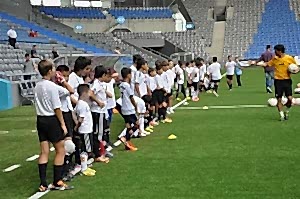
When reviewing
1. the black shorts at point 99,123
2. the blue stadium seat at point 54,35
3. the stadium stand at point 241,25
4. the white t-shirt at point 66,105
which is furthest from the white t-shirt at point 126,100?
the stadium stand at point 241,25

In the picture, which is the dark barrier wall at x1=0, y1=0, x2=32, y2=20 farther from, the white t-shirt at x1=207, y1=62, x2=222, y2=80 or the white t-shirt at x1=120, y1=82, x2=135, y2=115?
the white t-shirt at x1=120, y1=82, x2=135, y2=115

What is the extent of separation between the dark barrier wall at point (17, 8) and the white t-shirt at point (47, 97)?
36874 millimetres

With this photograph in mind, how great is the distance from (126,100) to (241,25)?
50.4 metres

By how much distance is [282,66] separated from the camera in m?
16.5

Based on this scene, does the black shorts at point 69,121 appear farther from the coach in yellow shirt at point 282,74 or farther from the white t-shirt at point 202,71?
the white t-shirt at point 202,71

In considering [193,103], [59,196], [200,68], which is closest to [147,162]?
[59,196]

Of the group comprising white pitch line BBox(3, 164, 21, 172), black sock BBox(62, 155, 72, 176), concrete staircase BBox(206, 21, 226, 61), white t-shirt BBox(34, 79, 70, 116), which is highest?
concrete staircase BBox(206, 21, 226, 61)

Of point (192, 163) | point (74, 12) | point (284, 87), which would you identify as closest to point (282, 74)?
point (284, 87)

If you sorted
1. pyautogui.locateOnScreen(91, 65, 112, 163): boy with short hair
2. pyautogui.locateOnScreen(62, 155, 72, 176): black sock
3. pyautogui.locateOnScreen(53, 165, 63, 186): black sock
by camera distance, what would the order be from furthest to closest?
1. pyautogui.locateOnScreen(91, 65, 112, 163): boy with short hair
2. pyautogui.locateOnScreen(62, 155, 72, 176): black sock
3. pyautogui.locateOnScreen(53, 165, 63, 186): black sock

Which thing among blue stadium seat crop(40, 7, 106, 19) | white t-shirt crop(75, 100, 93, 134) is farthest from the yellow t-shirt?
blue stadium seat crop(40, 7, 106, 19)

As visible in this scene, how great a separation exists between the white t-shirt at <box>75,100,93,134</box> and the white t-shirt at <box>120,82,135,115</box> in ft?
8.07

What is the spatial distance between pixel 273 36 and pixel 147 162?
162 ft

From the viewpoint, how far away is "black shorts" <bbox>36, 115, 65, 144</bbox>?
29.1ft

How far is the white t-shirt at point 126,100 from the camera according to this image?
1296 cm
